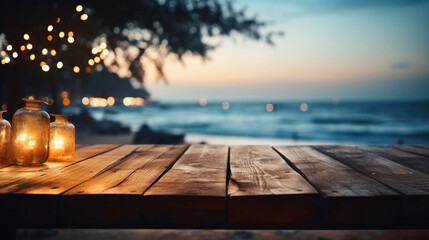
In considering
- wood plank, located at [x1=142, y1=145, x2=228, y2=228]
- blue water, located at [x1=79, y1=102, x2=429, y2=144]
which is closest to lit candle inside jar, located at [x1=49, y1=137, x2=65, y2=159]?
wood plank, located at [x1=142, y1=145, x2=228, y2=228]

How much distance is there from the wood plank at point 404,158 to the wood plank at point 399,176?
0.17ft

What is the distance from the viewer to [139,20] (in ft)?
16.8

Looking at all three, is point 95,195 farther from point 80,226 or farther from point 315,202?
point 315,202

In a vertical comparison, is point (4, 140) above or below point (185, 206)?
above

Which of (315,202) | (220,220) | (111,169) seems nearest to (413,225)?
(315,202)

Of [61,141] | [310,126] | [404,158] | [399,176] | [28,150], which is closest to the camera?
[399,176]

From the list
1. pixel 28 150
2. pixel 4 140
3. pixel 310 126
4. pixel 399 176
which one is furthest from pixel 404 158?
pixel 310 126

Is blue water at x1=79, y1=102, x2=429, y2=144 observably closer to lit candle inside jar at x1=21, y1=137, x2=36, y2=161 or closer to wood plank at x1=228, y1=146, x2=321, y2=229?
wood plank at x1=228, y1=146, x2=321, y2=229

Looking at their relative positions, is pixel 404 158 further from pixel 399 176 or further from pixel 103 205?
pixel 103 205

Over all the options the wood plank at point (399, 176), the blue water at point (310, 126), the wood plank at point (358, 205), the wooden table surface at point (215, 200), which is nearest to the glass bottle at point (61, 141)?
the wooden table surface at point (215, 200)

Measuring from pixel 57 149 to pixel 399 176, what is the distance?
4.95 ft

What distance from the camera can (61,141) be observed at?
1.58 metres

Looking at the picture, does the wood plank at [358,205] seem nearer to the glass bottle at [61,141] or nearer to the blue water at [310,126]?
the glass bottle at [61,141]

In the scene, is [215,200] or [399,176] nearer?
[215,200]
